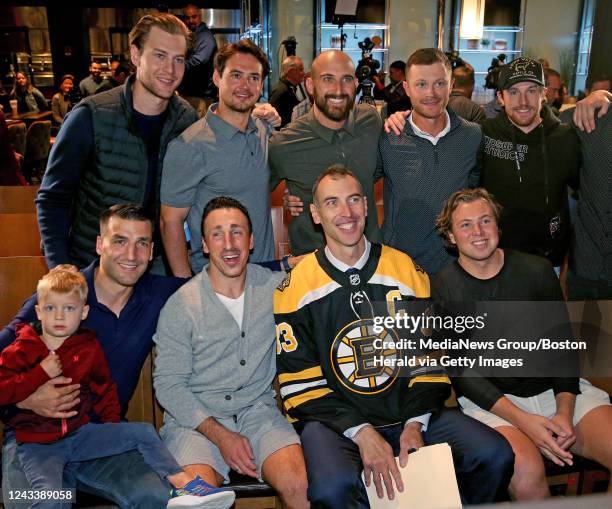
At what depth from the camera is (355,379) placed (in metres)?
2.20

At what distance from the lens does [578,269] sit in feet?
9.39

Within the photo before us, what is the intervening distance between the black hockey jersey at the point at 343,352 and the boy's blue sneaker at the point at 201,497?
427 mm

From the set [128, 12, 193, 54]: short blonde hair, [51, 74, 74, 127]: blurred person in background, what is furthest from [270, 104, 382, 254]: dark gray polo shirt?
[51, 74, 74, 127]: blurred person in background

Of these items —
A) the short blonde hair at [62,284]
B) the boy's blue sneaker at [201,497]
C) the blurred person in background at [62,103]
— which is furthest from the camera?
the blurred person in background at [62,103]

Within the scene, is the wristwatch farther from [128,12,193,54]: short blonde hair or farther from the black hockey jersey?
[128,12,193,54]: short blonde hair

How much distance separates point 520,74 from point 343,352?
1.50 metres

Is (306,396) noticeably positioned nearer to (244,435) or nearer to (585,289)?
(244,435)

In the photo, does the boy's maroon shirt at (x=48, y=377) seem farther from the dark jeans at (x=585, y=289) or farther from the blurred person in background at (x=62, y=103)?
the blurred person in background at (x=62, y=103)

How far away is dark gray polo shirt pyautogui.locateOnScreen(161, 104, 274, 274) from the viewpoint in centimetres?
261

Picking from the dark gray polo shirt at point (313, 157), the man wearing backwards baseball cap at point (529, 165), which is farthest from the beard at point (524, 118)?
the dark gray polo shirt at point (313, 157)

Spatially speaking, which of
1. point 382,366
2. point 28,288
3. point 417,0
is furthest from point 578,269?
point 417,0

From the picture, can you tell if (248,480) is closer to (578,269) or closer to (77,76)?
(578,269)

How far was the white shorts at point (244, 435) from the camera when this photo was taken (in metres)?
2.13

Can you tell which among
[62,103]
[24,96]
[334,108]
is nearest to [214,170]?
[334,108]
